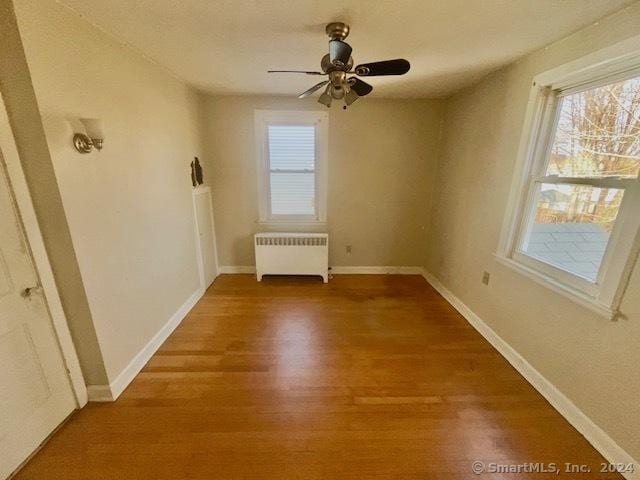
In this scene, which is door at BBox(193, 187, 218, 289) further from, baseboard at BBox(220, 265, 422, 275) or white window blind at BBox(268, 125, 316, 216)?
white window blind at BBox(268, 125, 316, 216)

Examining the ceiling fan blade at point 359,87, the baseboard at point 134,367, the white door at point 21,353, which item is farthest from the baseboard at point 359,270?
the ceiling fan blade at point 359,87

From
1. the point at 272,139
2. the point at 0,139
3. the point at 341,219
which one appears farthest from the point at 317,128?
the point at 0,139

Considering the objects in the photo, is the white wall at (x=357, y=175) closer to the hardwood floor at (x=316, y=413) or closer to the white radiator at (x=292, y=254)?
the white radiator at (x=292, y=254)

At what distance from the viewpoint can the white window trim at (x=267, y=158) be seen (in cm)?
323

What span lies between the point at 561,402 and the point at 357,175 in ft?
9.30

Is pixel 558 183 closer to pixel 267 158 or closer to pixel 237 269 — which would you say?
pixel 267 158

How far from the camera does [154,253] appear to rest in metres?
2.16

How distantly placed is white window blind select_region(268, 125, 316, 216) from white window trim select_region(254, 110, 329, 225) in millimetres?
52

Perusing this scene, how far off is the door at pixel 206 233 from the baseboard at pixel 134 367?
2.23 ft

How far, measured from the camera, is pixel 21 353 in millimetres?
1321

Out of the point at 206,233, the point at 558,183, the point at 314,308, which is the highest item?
the point at 558,183

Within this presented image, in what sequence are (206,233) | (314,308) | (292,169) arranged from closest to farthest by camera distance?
(314,308)
(206,233)
(292,169)

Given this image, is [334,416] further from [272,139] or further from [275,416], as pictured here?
[272,139]

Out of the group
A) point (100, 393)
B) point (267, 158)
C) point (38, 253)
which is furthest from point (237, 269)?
point (38, 253)
